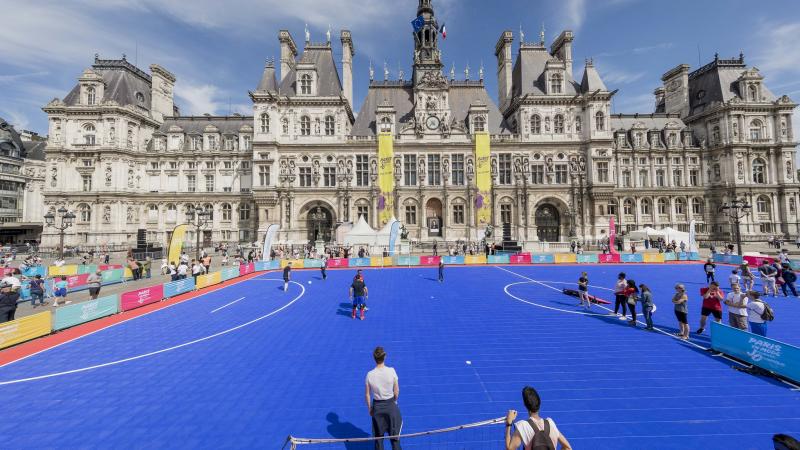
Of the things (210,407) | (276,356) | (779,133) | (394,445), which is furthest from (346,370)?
(779,133)

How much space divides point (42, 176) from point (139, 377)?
86.7 meters

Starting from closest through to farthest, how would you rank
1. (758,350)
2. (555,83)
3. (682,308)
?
(758,350) → (682,308) → (555,83)

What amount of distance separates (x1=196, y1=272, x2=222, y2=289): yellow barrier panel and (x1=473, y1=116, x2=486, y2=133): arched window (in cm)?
3615

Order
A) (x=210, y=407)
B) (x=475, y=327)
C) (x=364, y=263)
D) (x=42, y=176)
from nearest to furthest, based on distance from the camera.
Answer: (x=210, y=407), (x=475, y=327), (x=364, y=263), (x=42, y=176)

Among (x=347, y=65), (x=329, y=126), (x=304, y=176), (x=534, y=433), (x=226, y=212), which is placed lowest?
(x=534, y=433)

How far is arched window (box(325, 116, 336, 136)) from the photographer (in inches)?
1796

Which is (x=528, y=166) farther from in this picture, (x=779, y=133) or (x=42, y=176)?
(x=42, y=176)

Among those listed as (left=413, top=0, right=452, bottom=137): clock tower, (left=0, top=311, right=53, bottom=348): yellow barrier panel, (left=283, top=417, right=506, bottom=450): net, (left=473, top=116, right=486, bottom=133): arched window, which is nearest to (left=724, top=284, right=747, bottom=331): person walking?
(left=283, top=417, right=506, bottom=450): net

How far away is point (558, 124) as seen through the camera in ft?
151

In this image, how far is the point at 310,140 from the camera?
45.4 m

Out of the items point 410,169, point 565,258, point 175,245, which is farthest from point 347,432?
point 410,169

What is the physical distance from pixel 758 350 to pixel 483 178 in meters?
37.0

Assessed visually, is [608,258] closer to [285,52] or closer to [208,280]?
[208,280]

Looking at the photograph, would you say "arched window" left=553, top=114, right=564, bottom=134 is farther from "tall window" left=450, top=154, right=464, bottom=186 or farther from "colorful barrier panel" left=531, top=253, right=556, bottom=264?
"colorful barrier panel" left=531, top=253, right=556, bottom=264
